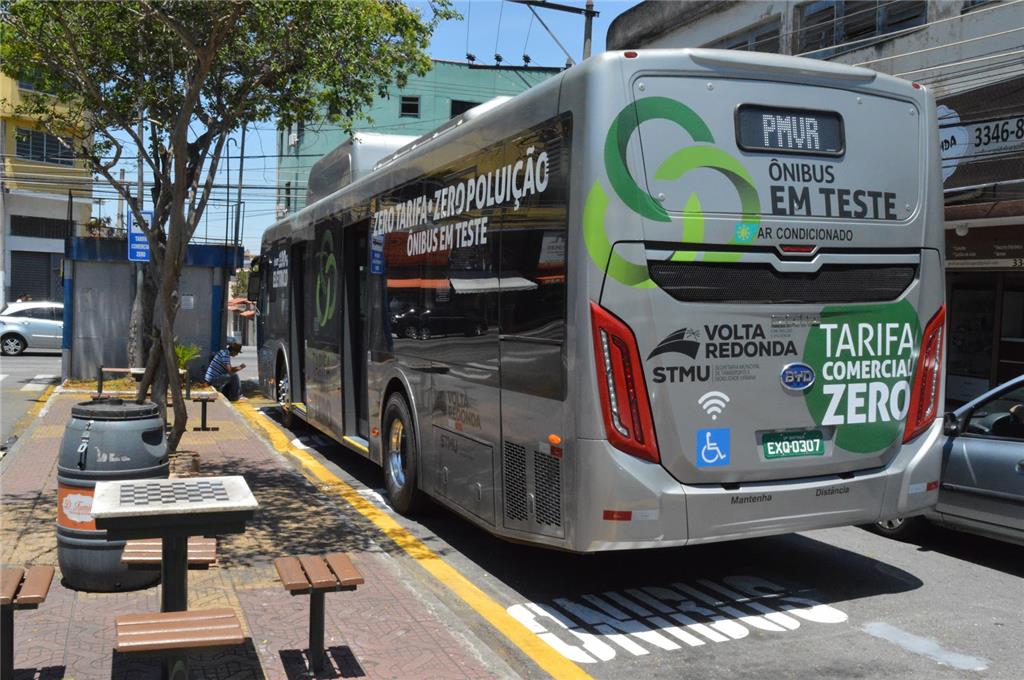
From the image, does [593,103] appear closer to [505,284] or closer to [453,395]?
[505,284]

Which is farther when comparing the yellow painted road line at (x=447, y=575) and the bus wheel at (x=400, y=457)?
the bus wheel at (x=400, y=457)

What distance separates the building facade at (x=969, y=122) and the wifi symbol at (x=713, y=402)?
720 cm

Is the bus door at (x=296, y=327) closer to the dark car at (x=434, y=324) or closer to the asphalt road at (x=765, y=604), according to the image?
the dark car at (x=434, y=324)

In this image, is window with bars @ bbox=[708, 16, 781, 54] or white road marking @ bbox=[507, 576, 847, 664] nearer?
white road marking @ bbox=[507, 576, 847, 664]

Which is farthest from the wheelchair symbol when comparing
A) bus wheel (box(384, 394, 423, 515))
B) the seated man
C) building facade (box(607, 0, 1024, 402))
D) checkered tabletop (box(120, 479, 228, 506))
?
the seated man

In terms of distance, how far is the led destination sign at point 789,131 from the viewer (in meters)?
5.71

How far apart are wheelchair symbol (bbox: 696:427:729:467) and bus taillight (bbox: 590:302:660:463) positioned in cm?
30

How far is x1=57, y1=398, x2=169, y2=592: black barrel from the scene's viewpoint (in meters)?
6.04

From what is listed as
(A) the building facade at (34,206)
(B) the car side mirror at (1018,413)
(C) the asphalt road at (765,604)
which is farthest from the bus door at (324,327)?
(A) the building facade at (34,206)

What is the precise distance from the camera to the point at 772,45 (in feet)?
55.1

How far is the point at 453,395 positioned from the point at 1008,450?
13.4 ft

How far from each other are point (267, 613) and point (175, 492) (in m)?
1.40

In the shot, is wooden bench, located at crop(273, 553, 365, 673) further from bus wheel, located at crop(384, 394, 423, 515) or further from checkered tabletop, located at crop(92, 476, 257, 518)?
bus wheel, located at crop(384, 394, 423, 515)

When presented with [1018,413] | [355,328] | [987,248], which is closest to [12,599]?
[355,328]
